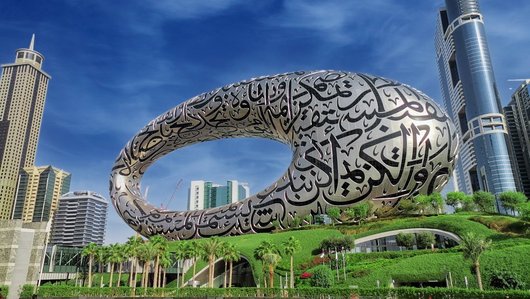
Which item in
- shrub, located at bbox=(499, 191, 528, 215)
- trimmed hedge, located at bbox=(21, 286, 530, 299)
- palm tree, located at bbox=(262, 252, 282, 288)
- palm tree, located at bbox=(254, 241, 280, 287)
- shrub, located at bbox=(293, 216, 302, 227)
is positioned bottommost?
trimmed hedge, located at bbox=(21, 286, 530, 299)

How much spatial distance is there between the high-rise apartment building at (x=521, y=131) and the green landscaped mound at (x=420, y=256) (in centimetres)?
11802

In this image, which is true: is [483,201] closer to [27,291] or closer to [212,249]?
[212,249]

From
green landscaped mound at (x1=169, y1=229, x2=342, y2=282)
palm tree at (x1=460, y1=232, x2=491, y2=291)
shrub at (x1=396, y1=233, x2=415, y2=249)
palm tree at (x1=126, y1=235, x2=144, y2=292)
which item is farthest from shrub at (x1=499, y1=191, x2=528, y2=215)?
palm tree at (x1=126, y1=235, x2=144, y2=292)

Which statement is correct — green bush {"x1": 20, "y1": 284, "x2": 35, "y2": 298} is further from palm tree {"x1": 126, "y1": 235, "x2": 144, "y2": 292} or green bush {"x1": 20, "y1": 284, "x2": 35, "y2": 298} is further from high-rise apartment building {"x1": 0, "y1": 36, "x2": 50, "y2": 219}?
high-rise apartment building {"x1": 0, "y1": 36, "x2": 50, "y2": 219}

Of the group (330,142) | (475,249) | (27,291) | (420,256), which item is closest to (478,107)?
(330,142)

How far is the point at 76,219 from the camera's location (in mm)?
164750

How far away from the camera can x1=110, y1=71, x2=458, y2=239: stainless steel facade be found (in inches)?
1555

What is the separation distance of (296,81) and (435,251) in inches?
902

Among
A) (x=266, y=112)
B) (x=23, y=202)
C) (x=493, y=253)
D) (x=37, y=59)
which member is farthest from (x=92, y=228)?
(x=493, y=253)

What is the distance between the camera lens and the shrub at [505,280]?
931 inches

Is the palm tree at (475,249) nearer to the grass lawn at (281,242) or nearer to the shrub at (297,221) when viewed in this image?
the grass lawn at (281,242)

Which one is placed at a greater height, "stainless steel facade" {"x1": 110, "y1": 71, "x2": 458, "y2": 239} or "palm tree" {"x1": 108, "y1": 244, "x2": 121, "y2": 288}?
"stainless steel facade" {"x1": 110, "y1": 71, "x2": 458, "y2": 239}

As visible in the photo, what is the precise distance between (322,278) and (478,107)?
5073 inches

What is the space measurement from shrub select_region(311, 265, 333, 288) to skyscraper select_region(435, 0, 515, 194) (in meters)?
118
